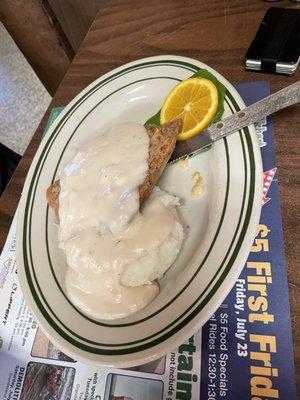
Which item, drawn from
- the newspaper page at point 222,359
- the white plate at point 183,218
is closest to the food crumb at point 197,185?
the white plate at point 183,218

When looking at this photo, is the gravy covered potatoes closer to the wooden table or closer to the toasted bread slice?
the toasted bread slice

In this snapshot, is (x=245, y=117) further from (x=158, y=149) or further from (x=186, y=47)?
(x=186, y=47)

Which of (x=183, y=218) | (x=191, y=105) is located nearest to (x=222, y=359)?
(x=183, y=218)

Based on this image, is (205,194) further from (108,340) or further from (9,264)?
(9,264)

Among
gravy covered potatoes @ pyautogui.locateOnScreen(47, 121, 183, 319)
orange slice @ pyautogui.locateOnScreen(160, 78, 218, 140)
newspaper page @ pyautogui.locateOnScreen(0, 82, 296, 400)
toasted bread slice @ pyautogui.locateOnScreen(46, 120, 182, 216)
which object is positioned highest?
orange slice @ pyautogui.locateOnScreen(160, 78, 218, 140)

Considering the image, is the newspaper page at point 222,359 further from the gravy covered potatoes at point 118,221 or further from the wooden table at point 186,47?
the gravy covered potatoes at point 118,221

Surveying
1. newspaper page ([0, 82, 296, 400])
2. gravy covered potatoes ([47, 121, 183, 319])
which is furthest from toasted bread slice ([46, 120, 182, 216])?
newspaper page ([0, 82, 296, 400])
